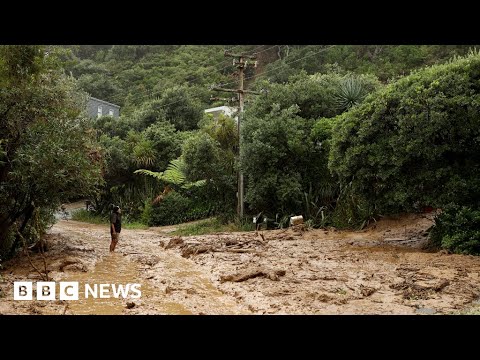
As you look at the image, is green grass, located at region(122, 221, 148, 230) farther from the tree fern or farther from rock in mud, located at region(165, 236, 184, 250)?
rock in mud, located at region(165, 236, 184, 250)

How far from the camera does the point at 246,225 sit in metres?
18.7

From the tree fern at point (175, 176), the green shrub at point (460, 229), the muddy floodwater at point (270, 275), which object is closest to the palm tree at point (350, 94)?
the muddy floodwater at point (270, 275)

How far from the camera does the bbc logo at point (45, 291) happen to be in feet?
22.4

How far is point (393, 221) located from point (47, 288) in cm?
1111

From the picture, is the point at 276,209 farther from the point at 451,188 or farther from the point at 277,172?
the point at 451,188

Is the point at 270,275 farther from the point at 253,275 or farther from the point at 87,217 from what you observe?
the point at 87,217

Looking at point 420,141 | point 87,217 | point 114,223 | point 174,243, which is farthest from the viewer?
point 87,217

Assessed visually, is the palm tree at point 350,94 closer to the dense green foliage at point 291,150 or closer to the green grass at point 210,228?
the dense green foliage at point 291,150

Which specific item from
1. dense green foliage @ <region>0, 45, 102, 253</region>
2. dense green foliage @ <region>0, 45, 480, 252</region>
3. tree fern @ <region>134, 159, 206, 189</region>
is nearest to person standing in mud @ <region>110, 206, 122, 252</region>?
dense green foliage @ <region>0, 45, 480, 252</region>

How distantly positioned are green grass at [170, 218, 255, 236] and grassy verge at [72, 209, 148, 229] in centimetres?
377

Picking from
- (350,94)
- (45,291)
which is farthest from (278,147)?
(45,291)

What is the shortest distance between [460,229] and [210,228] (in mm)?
11476

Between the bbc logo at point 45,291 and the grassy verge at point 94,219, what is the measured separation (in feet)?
51.4

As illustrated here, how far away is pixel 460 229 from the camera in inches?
391
